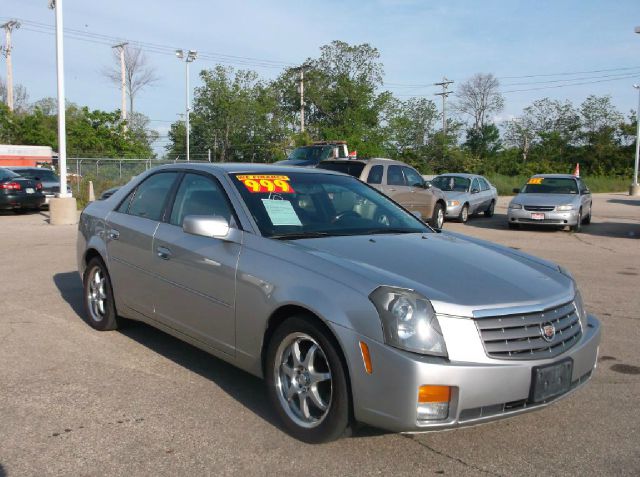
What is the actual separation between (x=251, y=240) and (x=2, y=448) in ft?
5.95

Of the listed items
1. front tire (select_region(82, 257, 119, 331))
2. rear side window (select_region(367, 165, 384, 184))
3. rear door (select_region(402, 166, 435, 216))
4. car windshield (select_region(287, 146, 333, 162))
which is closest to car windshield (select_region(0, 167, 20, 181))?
car windshield (select_region(287, 146, 333, 162))

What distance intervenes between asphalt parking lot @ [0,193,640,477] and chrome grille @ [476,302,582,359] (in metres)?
0.60

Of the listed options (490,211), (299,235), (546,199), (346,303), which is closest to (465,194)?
(490,211)

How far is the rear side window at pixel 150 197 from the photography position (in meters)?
5.30

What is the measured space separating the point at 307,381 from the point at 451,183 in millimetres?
17837

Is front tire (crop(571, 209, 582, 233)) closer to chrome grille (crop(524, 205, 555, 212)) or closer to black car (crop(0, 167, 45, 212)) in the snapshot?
chrome grille (crop(524, 205, 555, 212))

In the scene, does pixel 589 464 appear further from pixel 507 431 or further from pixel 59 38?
pixel 59 38

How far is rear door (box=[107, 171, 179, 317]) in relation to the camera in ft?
16.8

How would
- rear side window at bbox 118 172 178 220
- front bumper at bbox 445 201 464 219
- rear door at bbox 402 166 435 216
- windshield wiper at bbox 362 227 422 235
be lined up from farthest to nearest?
front bumper at bbox 445 201 464 219 → rear door at bbox 402 166 435 216 → rear side window at bbox 118 172 178 220 → windshield wiper at bbox 362 227 422 235

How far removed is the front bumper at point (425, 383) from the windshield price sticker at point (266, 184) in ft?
5.16

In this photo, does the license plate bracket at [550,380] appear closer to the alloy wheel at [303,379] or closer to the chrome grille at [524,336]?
the chrome grille at [524,336]

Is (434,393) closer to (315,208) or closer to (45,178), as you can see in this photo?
(315,208)

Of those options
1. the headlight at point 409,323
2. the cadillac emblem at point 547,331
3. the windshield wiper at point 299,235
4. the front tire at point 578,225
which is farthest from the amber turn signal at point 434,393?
the front tire at point 578,225

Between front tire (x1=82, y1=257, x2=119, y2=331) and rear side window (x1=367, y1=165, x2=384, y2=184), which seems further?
rear side window (x1=367, y1=165, x2=384, y2=184)
